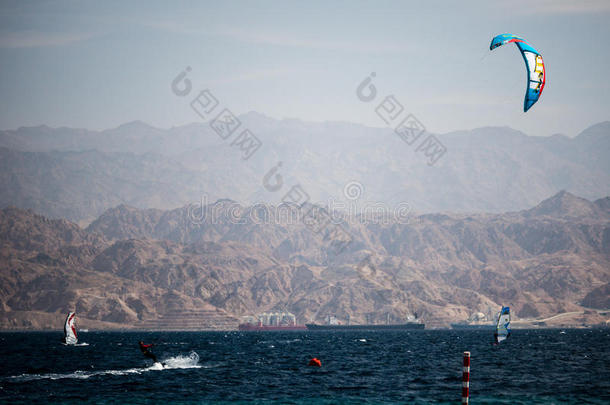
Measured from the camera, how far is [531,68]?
239ft

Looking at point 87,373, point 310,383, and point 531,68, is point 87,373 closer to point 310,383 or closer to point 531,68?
point 310,383

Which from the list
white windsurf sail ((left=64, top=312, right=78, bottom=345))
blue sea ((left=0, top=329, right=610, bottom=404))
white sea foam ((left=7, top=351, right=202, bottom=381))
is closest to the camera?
blue sea ((left=0, top=329, right=610, bottom=404))

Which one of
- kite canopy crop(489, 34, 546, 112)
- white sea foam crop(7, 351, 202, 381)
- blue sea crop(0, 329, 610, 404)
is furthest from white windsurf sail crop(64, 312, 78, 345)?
kite canopy crop(489, 34, 546, 112)

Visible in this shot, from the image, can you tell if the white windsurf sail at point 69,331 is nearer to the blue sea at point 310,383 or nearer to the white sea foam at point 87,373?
the blue sea at point 310,383

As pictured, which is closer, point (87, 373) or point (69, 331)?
point (87, 373)

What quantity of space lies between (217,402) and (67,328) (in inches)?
Answer: 4178

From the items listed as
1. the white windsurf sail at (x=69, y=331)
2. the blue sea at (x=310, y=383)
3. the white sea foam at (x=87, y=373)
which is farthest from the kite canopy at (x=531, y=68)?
the white windsurf sail at (x=69, y=331)

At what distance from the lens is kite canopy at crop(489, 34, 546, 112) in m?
72.2

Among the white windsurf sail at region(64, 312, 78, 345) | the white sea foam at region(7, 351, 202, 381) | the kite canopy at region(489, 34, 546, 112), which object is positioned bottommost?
the white sea foam at region(7, 351, 202, 381)

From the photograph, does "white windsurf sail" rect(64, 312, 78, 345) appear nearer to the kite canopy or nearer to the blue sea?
the blue sea

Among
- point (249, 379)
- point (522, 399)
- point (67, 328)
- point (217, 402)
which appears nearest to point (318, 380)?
point (249, 379)

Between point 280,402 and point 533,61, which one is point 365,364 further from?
point 533,61

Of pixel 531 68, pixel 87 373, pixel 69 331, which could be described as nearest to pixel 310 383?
pixel 87 373

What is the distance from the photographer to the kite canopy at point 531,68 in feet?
237
